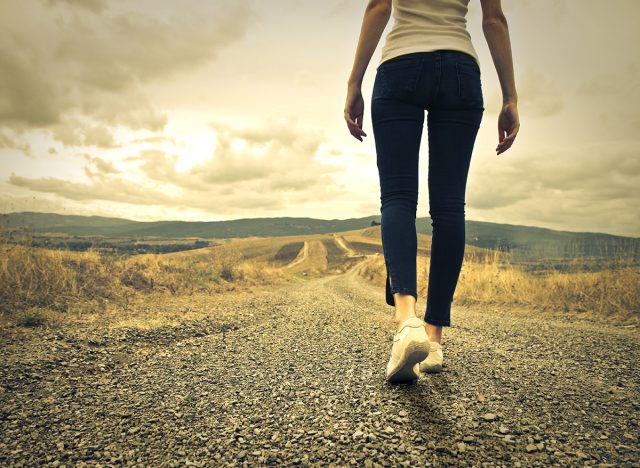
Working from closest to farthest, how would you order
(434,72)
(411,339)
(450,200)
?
(411,339)
(434,72)
(450,200)

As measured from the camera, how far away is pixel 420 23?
205 centimetres

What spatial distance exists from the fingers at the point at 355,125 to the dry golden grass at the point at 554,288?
4.75 meters

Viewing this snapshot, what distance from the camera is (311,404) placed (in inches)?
66.6

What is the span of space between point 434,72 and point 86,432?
2.35 m

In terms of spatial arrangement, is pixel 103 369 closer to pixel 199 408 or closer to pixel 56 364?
pixel 56 364

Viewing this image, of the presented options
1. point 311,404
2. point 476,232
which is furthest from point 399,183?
point 476,232

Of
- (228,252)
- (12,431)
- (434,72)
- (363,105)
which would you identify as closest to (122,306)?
(12,431)

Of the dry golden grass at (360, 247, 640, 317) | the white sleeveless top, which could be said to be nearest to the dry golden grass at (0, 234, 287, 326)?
the white sleeveless top

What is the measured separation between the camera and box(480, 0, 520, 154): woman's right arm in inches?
87.1

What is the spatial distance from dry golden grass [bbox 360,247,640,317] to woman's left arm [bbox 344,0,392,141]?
4.82 m

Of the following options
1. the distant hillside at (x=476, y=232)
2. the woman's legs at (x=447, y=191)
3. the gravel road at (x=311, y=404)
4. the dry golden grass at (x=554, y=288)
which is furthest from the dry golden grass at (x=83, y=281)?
the dry golden grass at (x=554, y=288)

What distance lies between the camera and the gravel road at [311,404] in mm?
1312

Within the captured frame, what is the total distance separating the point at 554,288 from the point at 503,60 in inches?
203

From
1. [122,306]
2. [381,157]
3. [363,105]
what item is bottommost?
[122,306]
